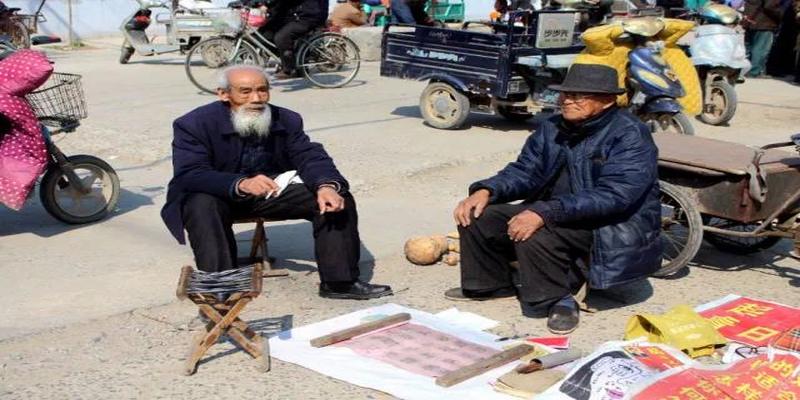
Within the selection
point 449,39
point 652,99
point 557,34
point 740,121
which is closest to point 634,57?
point 652,99

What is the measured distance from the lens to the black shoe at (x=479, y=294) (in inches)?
191

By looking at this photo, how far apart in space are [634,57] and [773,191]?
3468mm

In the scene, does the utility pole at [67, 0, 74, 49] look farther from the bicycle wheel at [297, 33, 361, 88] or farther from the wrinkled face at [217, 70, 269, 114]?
the wrinkled face at [217, 70, 269, 114]

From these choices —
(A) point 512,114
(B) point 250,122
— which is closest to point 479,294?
(B) point 250,122

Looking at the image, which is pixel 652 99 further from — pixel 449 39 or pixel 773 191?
pixel 773 191

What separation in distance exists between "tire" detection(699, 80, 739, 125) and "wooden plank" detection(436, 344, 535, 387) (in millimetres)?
6906

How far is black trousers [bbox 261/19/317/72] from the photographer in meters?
11.9

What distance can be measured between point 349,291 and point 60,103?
102 inches

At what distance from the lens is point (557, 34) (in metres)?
9.16

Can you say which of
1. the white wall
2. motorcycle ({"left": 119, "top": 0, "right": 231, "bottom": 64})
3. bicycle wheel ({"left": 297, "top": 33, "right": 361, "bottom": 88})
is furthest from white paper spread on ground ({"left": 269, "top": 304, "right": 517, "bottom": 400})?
the white wall

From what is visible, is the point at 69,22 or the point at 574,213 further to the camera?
the point at 69,22

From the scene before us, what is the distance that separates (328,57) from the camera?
40.8ft

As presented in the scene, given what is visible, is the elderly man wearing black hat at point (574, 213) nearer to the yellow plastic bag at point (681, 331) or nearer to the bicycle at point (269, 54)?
the yellow plastic bag at point (681, 331)

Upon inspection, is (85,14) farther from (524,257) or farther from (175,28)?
(524,257)
